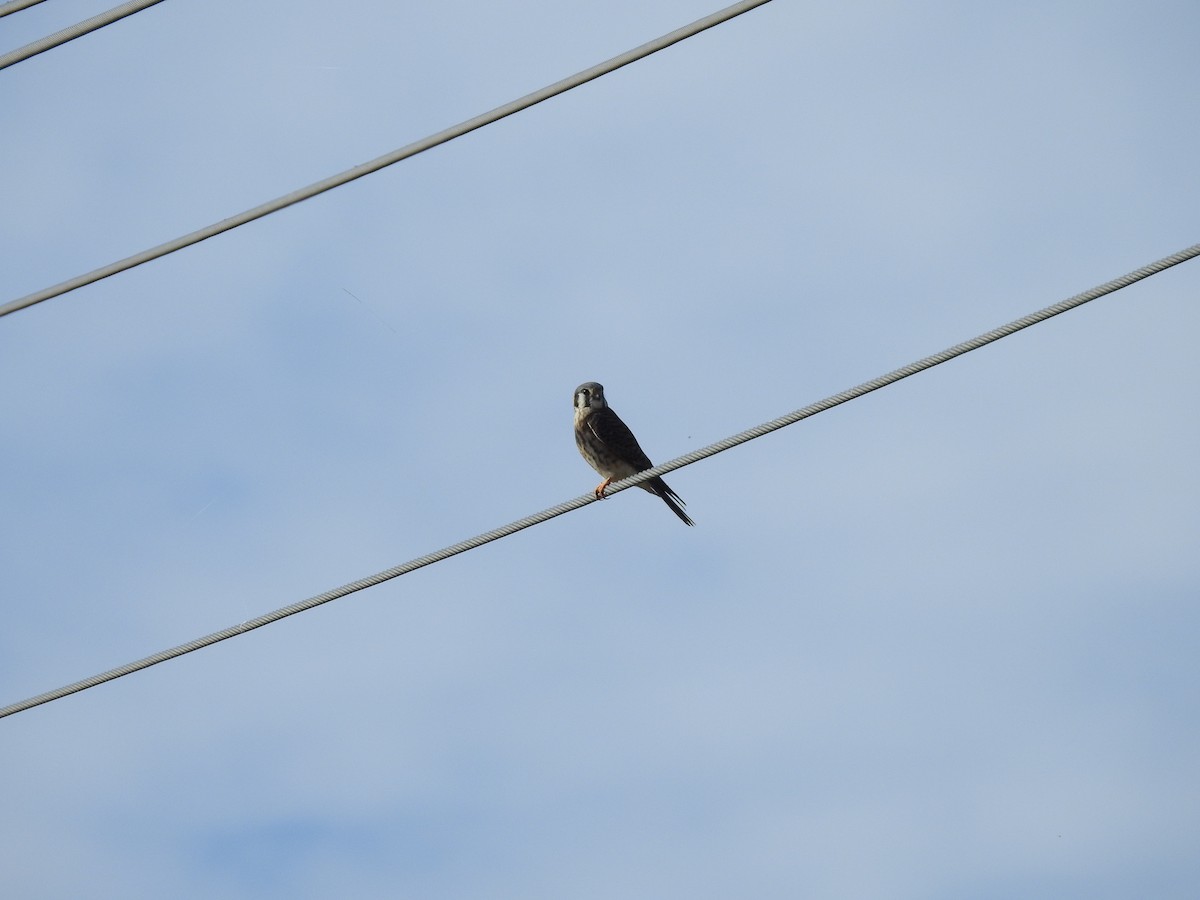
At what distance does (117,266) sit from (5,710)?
1.76 m

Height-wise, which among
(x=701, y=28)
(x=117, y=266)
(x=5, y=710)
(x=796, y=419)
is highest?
(x=701, y=28)

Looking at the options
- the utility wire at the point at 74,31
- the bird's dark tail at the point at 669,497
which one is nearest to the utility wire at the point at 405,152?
the utility wire at the point at 74,31

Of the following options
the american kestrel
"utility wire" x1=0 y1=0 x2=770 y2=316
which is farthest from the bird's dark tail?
"utility wire" x1=0 y1=0 x2=770 y2=316

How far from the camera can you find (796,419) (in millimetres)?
5922

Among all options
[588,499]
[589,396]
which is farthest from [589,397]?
[588,499]

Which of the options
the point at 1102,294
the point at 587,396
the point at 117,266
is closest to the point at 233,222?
the point at 117,266

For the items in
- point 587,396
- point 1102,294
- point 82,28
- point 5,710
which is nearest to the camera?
point 1102,294

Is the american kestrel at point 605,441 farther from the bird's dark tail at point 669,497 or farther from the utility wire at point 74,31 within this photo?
the utility wire at point 74,31

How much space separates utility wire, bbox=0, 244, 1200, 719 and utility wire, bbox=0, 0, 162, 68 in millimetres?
2208

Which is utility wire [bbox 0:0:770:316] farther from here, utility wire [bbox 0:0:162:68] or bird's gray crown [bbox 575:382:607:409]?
bird's gray crown [bbox 575:382:607:409]

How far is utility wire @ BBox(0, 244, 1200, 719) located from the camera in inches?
216

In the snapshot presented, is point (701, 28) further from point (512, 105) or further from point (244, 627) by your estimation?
point (244, 627)

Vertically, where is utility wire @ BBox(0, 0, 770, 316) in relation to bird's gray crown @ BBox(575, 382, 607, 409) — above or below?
below

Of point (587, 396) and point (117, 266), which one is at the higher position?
point (587, 396)
